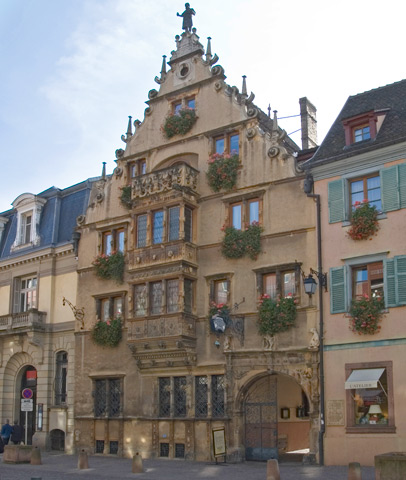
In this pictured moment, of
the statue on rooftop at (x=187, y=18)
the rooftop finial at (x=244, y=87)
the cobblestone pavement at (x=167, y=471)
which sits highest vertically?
the statue on rooftop at (x=187, y=18)

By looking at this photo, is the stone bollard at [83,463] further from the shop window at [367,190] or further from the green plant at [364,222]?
the shop window at [367,190]

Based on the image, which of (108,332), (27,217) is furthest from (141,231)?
(27,217)

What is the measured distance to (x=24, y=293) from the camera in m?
35.7

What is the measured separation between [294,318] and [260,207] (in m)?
4.68

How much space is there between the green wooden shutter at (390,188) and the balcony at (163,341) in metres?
8.71

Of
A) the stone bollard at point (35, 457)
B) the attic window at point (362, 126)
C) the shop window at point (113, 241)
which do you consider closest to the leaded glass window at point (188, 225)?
the shop window at point (113, 241)

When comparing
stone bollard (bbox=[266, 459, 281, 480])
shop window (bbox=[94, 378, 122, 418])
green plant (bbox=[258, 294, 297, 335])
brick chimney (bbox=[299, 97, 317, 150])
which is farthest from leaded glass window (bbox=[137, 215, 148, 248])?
stone bollard (bbox=[266, 459, 281, 480])

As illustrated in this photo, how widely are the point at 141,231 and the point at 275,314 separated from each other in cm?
722

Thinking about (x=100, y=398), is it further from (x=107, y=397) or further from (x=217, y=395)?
(x=217, y=395)

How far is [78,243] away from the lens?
108ft

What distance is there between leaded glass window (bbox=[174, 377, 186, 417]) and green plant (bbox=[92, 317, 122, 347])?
3.41 metres

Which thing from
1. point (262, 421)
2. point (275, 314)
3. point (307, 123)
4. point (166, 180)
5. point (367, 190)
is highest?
point (307, 123)

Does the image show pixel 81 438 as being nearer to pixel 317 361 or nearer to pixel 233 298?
pixel 233 298

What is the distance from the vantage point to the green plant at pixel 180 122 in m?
30.2
